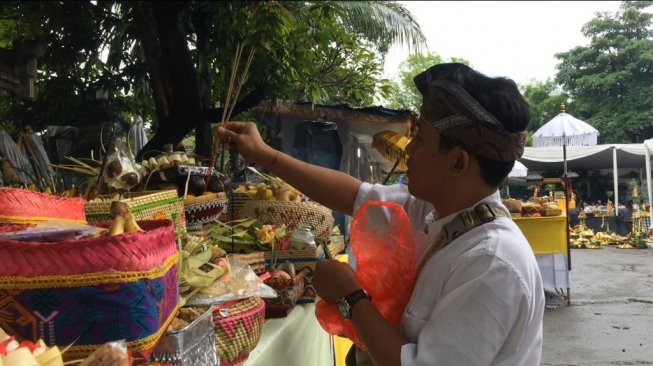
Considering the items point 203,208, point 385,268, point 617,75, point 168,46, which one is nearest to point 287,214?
point 203,208

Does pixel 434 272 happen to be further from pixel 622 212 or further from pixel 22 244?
pixel 622 212

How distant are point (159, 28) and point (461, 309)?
0.80m

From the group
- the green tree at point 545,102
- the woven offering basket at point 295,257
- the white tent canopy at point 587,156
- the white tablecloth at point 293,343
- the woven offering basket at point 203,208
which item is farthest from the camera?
the green tree at point 545,102

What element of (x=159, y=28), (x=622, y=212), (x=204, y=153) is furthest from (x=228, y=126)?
(x=622, y=212)

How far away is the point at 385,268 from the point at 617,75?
84.7ft

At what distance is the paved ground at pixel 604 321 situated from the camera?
16.4ft

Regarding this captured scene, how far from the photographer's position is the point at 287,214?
2.99 m

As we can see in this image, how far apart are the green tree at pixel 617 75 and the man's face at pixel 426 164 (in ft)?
83.2

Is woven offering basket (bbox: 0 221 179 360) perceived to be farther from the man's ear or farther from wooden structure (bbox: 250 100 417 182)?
wooden structure (bbox: 250 100 417 182)

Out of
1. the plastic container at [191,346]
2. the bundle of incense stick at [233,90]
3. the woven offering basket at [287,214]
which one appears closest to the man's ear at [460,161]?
the bundle of incense stick at [233,90]

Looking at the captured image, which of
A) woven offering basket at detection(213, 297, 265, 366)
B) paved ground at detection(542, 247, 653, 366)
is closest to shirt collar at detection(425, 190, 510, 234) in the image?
woven offering basket at detection(213, 297, 265, 366)

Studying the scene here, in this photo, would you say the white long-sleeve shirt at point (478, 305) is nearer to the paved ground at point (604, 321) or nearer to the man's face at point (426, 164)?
the man's face at point (426, 164)

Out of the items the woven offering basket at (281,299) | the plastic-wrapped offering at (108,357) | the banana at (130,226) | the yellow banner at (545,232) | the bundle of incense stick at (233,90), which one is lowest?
the yellow banner at (545,232)

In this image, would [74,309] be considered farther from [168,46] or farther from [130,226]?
[168,46]
